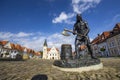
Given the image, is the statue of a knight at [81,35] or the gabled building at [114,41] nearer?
the statue of a knight at [81,35]

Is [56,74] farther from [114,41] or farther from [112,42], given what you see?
[112,42]

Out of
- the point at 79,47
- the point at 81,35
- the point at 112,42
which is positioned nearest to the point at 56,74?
the point at 79,47

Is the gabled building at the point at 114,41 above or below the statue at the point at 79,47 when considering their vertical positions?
above

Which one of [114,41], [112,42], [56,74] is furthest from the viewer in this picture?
[112,42]

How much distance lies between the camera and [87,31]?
642cm

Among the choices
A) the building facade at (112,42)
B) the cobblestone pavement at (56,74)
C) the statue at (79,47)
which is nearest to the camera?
the cobblestone pavement at (56,74)

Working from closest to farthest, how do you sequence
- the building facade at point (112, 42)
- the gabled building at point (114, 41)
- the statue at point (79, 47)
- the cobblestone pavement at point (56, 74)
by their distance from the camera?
the cobblestone pavement at point (56, 74) < the statue at point (79, 47) < the gabled building at point (114, 41) < the building facade at point (112, 42)

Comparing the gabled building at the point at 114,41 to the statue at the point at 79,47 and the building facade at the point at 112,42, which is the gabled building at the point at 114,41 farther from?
the statue at the point at 79,47

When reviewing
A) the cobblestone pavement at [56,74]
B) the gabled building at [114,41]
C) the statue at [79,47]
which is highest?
the gabled building at [114,41]

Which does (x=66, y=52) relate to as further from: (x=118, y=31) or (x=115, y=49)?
(x=115, y=49)

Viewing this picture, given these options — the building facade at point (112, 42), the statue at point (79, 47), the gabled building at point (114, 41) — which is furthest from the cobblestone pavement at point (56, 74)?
the gabled building at point (114, 41)

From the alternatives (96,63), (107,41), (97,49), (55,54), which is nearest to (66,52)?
(96,63)

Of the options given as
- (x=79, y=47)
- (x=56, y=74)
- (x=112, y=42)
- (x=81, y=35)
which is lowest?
(x=56, y=74)

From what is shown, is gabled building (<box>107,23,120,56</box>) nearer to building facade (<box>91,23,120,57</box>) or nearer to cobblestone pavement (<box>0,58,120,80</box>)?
building facade (<box>91,23,120,57</box>)
